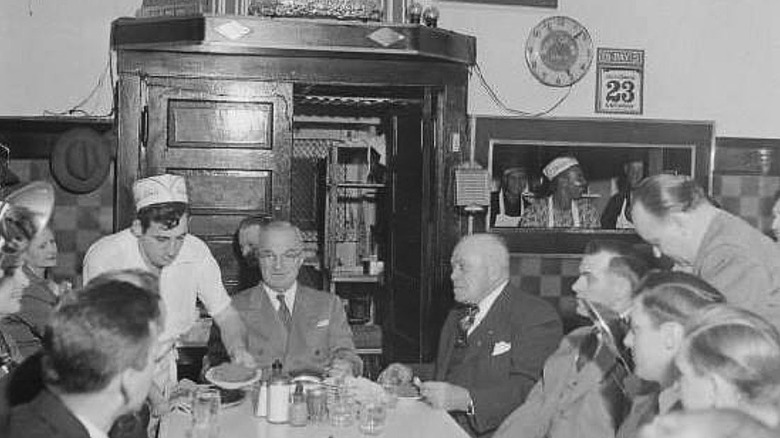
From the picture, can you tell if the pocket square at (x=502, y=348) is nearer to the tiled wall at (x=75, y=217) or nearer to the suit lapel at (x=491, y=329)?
the suit lapel at (x=491, y=329)

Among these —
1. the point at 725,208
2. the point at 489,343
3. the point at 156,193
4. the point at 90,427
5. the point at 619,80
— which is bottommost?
the point at 489,343

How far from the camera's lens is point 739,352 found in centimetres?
228

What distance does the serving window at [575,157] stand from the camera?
6.97 metres

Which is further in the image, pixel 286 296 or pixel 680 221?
pixel 286 296

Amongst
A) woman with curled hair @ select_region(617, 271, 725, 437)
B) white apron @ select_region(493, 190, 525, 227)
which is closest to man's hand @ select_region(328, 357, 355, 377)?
woman with curled hair @ select_region(617, 271, 725, 437)

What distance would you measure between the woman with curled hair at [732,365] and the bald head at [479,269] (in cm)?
207

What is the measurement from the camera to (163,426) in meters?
3.74

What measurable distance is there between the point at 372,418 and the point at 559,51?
4048 millimetres

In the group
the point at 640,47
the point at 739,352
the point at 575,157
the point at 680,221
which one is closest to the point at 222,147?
the point at 575,157

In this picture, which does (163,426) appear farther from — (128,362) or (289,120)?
(289,120)

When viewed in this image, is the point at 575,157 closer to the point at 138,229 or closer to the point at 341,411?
the point at 138,229

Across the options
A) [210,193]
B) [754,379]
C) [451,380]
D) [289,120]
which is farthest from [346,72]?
[754,379]

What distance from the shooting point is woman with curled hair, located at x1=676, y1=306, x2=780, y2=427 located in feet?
7.32

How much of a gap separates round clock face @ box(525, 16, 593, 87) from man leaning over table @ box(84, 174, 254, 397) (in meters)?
3.16
